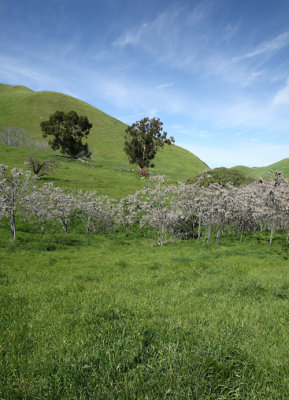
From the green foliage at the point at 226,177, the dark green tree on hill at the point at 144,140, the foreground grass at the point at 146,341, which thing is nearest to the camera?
the foreground grass at the point at 146,341

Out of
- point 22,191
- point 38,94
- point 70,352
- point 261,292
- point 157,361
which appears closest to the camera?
point 157,361

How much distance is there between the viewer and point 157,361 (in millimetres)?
3232

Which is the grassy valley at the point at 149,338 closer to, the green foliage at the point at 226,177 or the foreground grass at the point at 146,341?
the foreground grass at the point at 146,341

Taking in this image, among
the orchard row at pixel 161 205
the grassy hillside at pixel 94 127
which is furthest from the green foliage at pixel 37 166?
the grassy hillside at pixel 94 127

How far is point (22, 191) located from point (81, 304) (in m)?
19.6

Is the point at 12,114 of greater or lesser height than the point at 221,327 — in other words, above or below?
above

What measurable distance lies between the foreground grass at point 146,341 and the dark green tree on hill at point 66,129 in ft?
226

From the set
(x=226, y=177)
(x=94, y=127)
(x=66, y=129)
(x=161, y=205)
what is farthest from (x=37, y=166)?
(x=94, y=127)

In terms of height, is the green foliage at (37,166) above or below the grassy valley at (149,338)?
above

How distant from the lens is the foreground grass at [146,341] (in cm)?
291

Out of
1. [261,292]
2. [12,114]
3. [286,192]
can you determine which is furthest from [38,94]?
[261,292]

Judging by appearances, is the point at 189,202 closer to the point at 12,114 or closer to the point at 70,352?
the point at 70,352

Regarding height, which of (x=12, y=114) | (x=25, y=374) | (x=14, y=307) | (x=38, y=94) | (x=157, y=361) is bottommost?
(x=14, y=307)

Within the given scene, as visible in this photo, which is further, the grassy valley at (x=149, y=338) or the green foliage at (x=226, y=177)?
the green foliage at (x=226, y=177)
